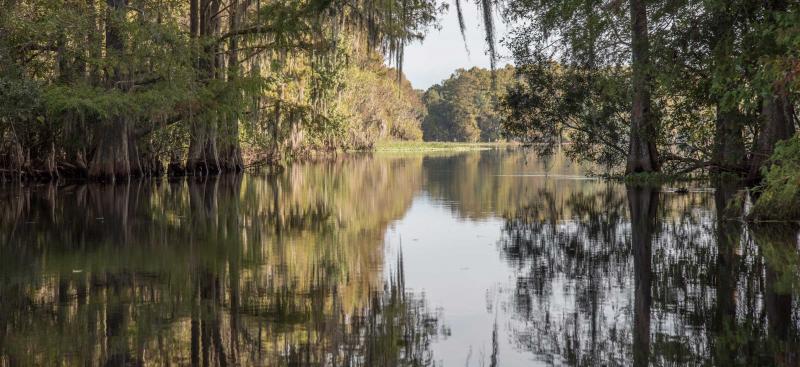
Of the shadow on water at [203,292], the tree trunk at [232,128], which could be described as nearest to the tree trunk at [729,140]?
the shadow on water at [203,292]

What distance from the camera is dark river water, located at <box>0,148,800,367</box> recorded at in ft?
18.1

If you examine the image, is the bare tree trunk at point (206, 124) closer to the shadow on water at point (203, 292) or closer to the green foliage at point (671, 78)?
the green foliage at point (671, 78)

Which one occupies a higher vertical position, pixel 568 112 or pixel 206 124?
pixel 568 112

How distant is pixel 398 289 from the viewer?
787 centimetres

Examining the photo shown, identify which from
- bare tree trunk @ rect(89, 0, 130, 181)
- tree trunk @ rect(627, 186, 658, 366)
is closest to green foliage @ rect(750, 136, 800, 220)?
tree trunk @ rect(627, 186, 658, 366)

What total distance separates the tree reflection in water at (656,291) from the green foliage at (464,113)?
115 meters

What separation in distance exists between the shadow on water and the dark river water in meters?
0.03

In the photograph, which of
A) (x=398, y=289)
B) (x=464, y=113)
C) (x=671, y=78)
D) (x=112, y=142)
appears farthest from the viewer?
(x=464, y=113)

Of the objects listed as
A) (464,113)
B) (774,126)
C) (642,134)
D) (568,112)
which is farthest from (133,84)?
(464,113)

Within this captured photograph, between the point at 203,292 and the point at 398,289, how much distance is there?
5.58 ft

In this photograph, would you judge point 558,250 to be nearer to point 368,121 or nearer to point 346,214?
point 346,214

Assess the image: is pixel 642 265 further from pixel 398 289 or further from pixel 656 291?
pixel 398 289

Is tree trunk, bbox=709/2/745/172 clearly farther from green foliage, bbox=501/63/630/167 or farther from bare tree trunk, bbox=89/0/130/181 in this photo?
bare tree trunk, bbox=89/0/130/181

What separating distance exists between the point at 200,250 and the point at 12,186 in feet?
50.8
